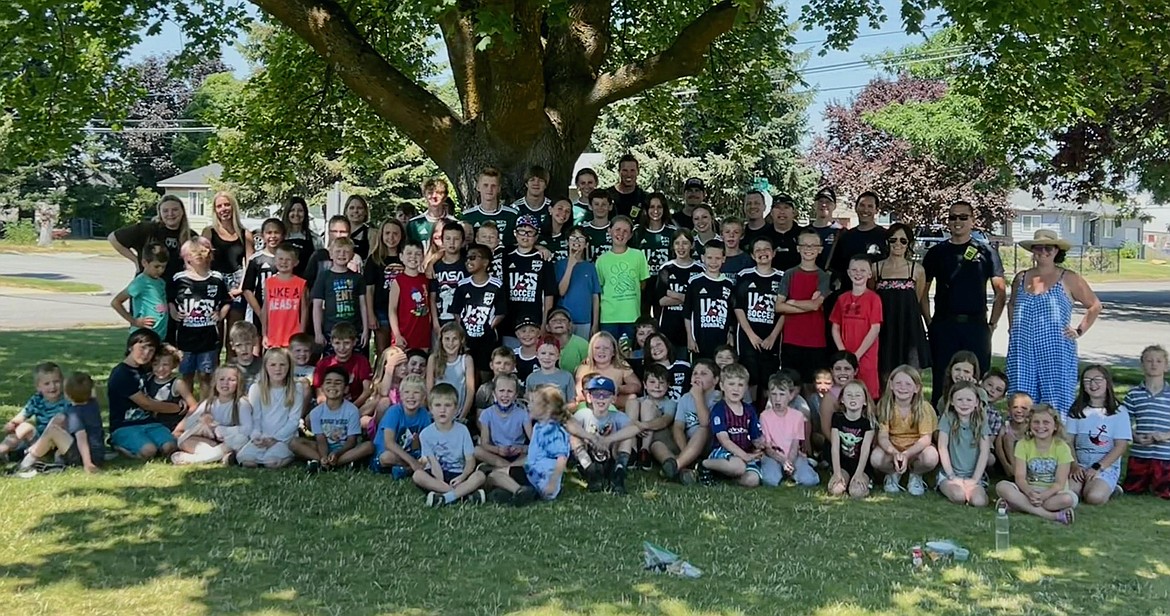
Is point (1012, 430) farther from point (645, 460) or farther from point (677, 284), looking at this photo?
point (677, 284)

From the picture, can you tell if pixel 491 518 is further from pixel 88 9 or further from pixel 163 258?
pixel 88 9

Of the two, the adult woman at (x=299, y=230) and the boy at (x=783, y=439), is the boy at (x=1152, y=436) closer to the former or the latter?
the boy at (x=783, y=439)

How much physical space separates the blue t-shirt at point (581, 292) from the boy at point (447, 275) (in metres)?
0.73

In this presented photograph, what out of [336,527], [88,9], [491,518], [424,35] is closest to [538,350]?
[491,518]

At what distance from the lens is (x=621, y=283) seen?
338 inches

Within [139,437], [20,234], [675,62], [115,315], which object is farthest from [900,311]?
[20,234]

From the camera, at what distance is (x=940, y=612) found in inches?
193

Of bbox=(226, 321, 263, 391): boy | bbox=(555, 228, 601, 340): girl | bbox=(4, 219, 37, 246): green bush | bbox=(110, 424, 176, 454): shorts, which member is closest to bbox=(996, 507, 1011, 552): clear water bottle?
bbox=(555, 228, 601, 340): girl

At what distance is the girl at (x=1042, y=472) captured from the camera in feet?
22.0

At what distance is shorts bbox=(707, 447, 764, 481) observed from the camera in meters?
7.36

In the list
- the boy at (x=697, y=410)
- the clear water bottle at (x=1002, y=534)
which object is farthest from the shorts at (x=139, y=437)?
the clear water bottle at (x=1002, y=534)

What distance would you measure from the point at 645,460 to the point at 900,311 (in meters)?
2.38

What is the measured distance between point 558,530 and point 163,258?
4.50 metres

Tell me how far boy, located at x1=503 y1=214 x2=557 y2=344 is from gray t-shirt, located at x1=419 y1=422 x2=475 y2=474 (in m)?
1.60
